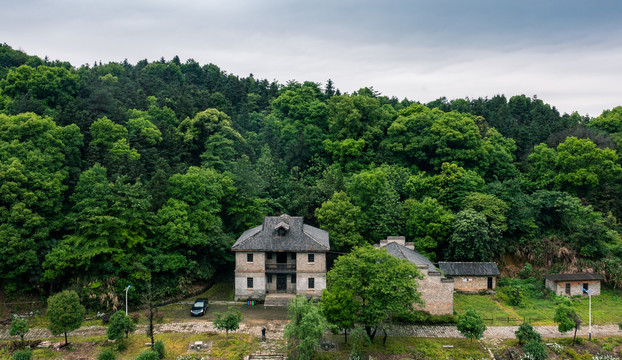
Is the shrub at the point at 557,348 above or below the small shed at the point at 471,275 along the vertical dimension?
below

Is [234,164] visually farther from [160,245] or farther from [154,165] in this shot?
[160,245]

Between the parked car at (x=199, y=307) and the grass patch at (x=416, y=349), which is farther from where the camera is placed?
the parked car at (x=199, y=307)

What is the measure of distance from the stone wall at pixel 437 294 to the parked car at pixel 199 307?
55.9 ft

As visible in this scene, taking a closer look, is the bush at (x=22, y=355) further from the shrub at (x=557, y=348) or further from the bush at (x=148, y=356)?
the shrub at (x=557, y=348)

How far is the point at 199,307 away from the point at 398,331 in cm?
1548

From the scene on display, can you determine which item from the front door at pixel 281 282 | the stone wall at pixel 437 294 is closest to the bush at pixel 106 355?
the front door at pixel 281 282

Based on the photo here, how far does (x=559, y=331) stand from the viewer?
94.1 feet

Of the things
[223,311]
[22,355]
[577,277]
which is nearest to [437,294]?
[577,277]

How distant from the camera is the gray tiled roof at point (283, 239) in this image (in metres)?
36.4

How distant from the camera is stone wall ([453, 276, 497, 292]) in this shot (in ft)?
122

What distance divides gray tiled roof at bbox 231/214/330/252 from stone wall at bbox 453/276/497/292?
11.9 meters

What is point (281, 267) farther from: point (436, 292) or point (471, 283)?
point (471, 283)

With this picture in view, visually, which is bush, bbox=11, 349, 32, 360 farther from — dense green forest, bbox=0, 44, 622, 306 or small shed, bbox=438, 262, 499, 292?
small shed, bbox=438, 262, 499, 292

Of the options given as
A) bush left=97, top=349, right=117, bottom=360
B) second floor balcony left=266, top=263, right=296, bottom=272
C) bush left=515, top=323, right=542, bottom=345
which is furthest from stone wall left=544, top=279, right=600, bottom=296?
bush left=97, top=349, right=117, bottom=360
